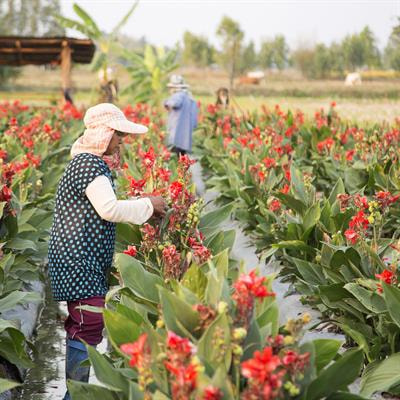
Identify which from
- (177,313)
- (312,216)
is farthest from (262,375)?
(312,216)

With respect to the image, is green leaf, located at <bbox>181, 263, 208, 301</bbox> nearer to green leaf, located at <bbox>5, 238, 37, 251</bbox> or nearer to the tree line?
green leaf, located at <bbox>5, 238, 37, 251</bbox>

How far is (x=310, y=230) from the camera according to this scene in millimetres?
6082

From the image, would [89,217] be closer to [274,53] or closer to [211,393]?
[211,393]

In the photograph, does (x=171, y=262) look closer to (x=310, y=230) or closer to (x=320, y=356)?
(x=320, y=356)

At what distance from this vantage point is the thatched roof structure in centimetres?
2261

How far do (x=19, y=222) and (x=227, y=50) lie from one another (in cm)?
8190

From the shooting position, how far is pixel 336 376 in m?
2.91

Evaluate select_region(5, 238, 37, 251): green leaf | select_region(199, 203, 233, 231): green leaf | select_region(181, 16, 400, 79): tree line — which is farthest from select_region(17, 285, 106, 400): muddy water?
select_region(181, 16, 400, 79): tree line

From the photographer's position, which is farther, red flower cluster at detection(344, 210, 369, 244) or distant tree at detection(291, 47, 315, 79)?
distant tree at detection(291, 47, 315, 79)

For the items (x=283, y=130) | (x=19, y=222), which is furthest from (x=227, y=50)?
(x=19, y=222)

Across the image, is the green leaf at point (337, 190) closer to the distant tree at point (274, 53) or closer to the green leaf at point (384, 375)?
the green leaf at point (384, 375)

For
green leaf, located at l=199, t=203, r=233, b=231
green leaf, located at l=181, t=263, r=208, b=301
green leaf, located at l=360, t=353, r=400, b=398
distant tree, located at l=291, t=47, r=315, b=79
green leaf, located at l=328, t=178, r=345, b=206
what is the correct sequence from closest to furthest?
green leaf, located at l=181, t=263, r=208, b=301 < green leaf, located at l=360, t=353, r=400, b=398 < green leaf, located at l=199, t=203, r=233, b=231 < green leaf, located at l=328, t=178, r=345, b=206 < distant tree, located at l=291, t=47, r=315, b=79

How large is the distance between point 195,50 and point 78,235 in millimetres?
99870

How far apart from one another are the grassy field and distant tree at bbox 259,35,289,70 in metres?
28.0
